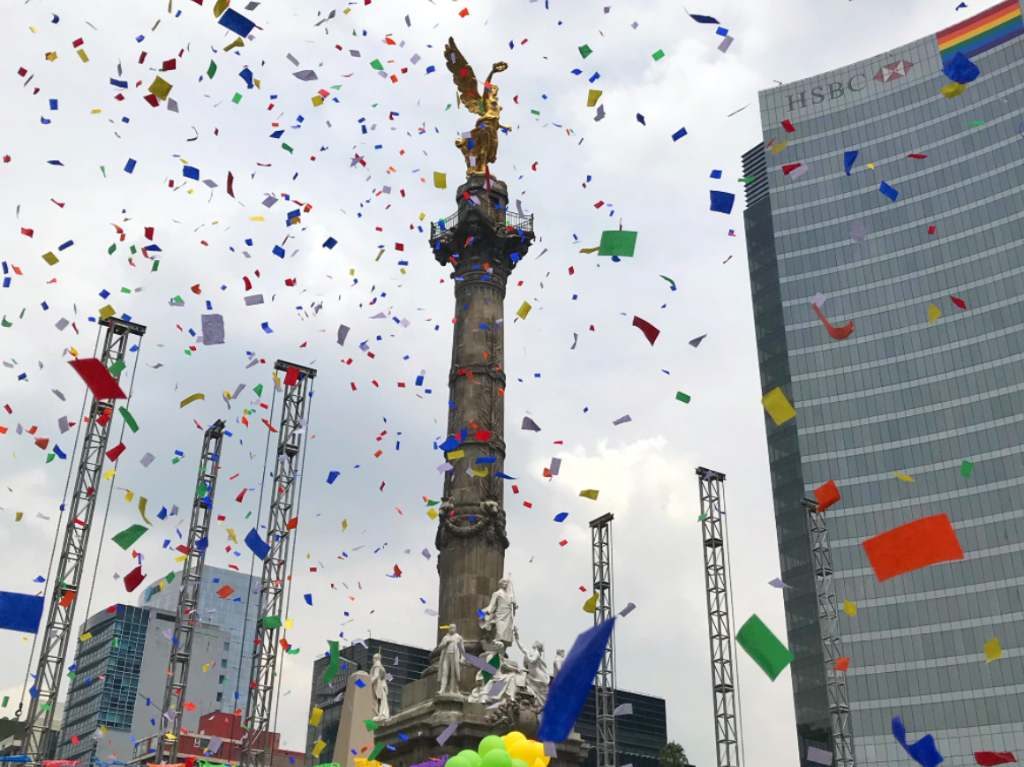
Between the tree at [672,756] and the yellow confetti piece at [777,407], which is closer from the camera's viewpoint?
the yellow confetti piece at [777,407]

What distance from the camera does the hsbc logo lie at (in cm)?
8869

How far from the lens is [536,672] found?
102 ft

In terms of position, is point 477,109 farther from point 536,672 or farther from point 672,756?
point 672,756

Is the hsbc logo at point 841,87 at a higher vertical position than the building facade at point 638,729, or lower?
higher

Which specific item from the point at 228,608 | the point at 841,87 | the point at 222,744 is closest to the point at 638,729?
the point at 222,744

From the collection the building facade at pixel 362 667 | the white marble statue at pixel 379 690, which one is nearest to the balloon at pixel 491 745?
the white marble statue at pixel 379 690

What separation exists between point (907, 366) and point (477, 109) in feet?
173

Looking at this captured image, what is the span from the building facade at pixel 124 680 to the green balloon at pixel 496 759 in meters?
104

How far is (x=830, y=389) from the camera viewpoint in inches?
3280

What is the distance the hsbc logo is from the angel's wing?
59751 mm

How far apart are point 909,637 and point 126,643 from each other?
85.2 metres

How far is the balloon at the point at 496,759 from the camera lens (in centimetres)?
1641

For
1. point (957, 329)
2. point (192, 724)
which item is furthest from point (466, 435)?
point (192, 724)

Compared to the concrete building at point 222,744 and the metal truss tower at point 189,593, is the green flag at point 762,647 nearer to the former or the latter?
the metal truss tower at point 189,593
